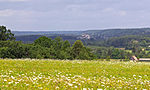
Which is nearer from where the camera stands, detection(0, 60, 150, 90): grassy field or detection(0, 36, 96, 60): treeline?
detection(0, 60, 150, 90): grassy field

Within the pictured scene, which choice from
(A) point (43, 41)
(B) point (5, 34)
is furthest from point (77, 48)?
(B) point (5, 34)

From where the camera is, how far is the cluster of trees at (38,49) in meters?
57.9

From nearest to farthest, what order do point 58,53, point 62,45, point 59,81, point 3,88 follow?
point 3,88 < point 59,81 < point 58,53 < point 62,45

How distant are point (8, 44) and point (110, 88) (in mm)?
61370

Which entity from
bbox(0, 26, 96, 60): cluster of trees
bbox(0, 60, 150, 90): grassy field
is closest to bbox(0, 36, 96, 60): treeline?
bbox(0, 26, 96, 60): cluster of trees

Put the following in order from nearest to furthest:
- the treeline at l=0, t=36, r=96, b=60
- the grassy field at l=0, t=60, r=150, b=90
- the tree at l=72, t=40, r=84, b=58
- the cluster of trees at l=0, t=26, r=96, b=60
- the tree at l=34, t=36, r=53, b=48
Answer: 1. the grassy field at l=0, t=60, r=150, b=90
2. the treeline at l=0, t=36, r=96, b=60
3. the cluster of trees at l=0, t=26, r=96, b=60
4. the tree at l=34, t=36, r=53, b=48
5. the tree at l=72, t=40, r=84, b=58

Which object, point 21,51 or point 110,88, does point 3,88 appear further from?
point 21,51

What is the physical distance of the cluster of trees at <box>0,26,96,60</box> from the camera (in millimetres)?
57875

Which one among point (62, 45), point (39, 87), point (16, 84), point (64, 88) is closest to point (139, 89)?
point (64, 88)

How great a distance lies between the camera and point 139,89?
36.0ft

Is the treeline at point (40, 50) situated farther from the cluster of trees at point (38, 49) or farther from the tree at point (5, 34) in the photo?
the tree at point (5, 34)

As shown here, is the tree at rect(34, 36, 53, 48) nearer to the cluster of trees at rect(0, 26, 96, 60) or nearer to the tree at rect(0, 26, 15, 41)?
the cluster of trees at rect(0, 26, 96, 60)

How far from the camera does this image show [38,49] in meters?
64.8

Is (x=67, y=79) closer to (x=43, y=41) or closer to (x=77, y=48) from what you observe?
(x=43, y=41)
